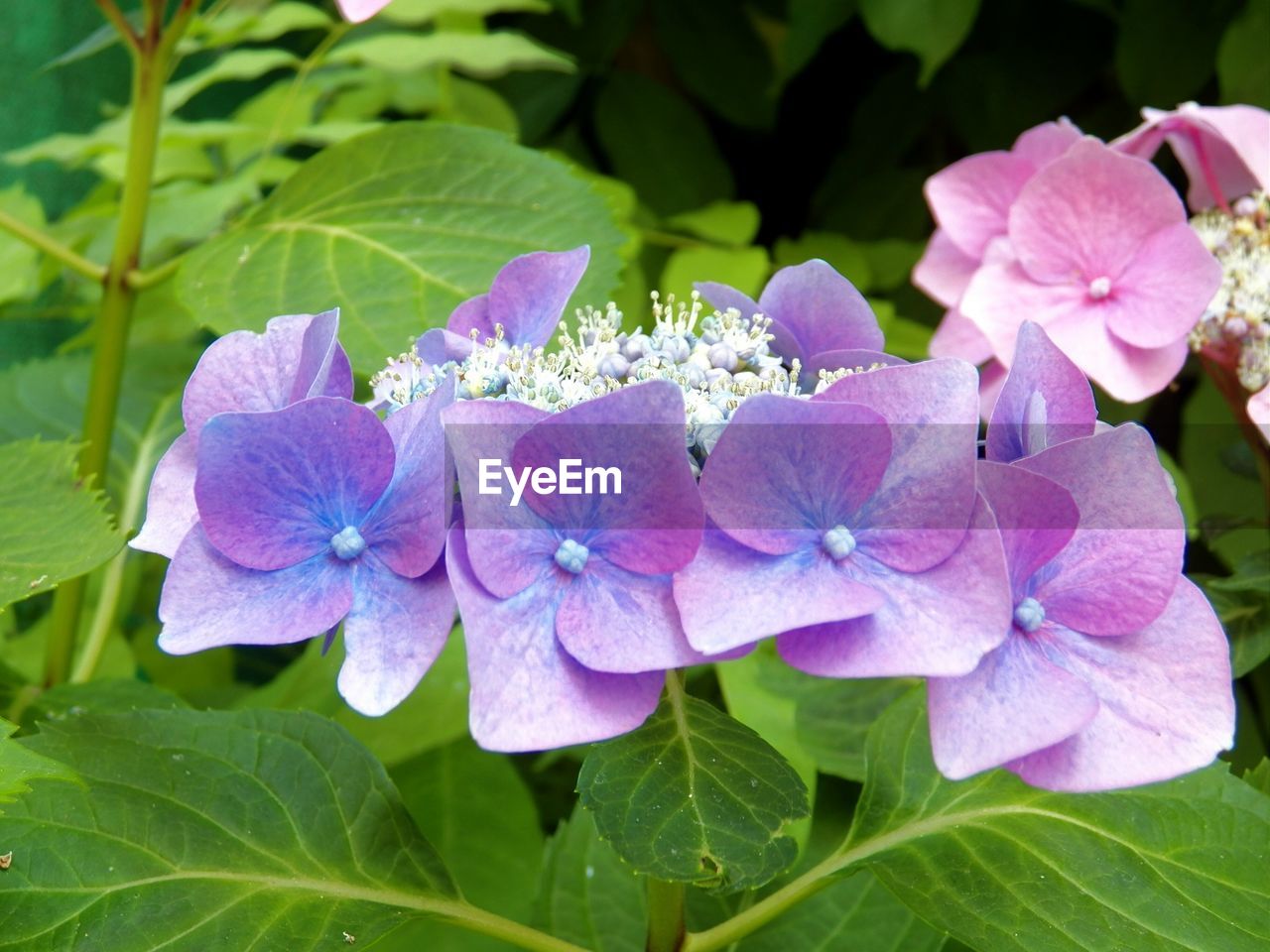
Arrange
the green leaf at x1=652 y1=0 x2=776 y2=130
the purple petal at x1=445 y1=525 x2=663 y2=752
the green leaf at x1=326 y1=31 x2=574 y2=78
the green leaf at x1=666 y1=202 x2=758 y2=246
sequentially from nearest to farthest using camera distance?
the purple petal at x1=445 y1=525 x2=663 y2=752 → the green leaf at x1=326 y1=31 x2=574 y2=78 → the green leaf at x1=666 y1=202 x2=758 y2=246 → the green leaf at x1=652 y1=0 x2=776 y2=130

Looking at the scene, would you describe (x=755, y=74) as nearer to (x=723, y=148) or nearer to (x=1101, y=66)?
(x=723, y=148)

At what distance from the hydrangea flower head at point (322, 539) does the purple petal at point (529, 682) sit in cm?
2

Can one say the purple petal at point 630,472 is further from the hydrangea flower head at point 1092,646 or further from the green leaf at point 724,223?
the green leaf at point 724,223

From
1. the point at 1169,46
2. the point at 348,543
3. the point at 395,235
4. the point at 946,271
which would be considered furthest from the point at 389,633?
the point at 1169,46

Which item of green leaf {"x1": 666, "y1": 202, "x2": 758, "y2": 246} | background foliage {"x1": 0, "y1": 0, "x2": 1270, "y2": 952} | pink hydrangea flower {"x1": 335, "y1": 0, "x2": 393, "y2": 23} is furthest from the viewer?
green leaf {"x1": 666, "y1": 202, "x2": 758, "y2": 246}

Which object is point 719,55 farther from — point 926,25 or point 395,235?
point 395,235

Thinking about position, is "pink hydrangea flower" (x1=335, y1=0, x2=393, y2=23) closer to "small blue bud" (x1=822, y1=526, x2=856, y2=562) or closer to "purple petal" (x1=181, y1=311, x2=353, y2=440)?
"purple petal" (x1=181, y1=311, x2=353, y2=440)

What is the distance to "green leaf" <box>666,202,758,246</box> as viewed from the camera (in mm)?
980

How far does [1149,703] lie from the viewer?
0.33m

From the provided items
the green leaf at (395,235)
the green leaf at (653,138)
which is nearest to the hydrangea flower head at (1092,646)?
the green leaf at (395,235)

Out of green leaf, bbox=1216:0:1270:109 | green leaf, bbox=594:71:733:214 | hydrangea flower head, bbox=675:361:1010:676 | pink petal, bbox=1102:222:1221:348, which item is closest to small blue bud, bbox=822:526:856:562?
hydrangea flower head, bbox=675:361:1010:676

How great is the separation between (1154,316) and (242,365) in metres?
0.43

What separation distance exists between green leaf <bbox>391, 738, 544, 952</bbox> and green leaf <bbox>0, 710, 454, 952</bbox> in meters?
0.20

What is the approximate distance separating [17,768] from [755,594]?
21 centimetres
